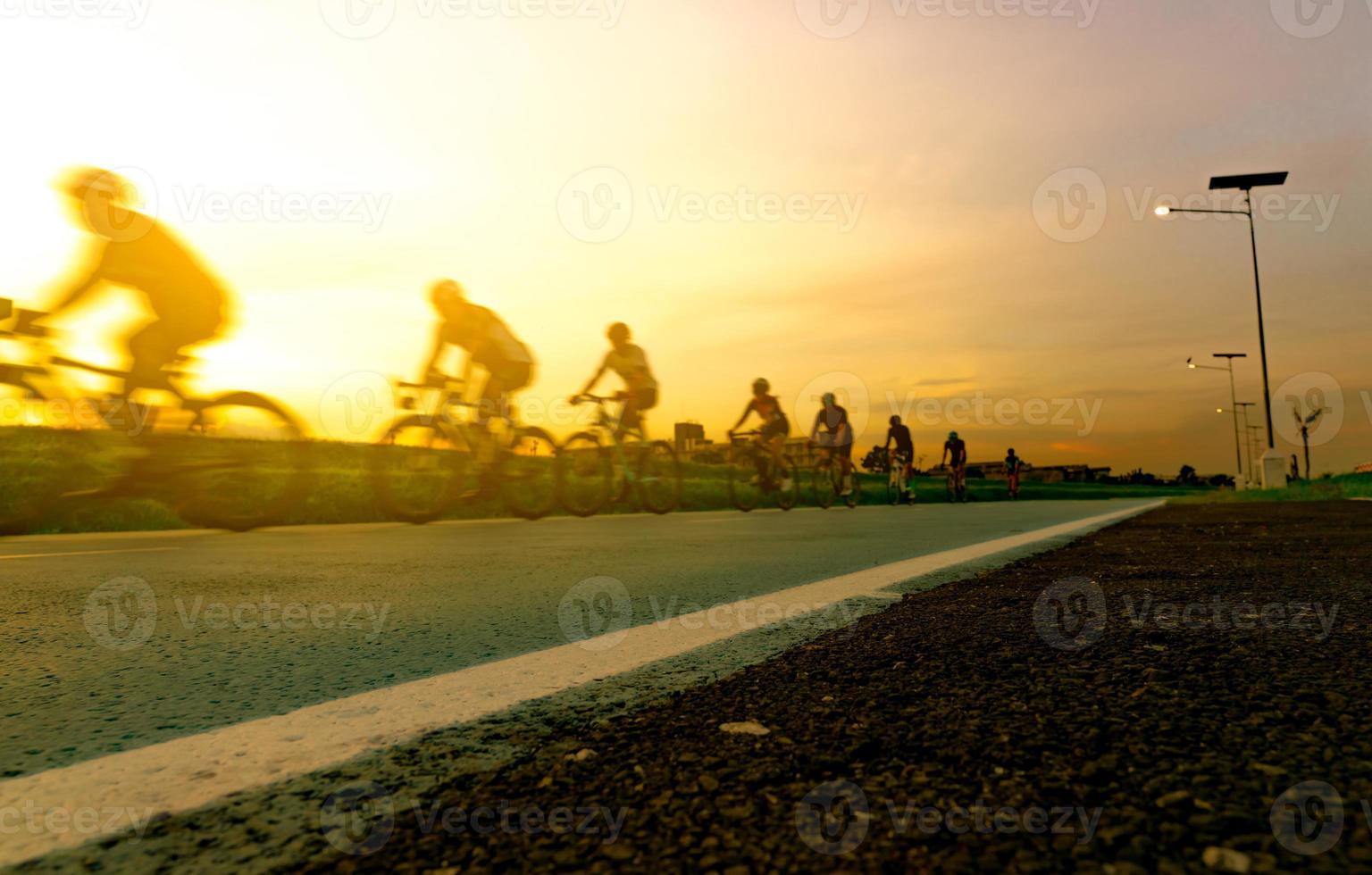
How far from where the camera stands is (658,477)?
14.2 meters

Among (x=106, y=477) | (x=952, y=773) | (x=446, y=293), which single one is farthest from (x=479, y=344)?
(x=952, y=773)

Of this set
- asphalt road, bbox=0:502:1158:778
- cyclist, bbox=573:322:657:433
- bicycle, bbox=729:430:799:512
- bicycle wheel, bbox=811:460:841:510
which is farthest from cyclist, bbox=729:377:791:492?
asphalt road, bbox=0:502:1158:778

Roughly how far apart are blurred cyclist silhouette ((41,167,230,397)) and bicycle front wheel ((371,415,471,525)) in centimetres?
284

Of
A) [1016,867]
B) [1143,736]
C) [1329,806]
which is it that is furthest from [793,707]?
[1329,806]

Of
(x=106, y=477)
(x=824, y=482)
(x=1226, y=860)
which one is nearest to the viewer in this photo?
(x=1226, y=860)

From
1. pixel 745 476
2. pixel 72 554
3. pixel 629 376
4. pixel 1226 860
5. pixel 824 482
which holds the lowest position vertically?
pixel 1226 860

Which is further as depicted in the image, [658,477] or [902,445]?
[902,445]

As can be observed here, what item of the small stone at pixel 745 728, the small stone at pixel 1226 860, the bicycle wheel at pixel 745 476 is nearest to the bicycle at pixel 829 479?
the bicycle wheel at pixel 745 476

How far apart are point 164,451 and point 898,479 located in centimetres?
1802

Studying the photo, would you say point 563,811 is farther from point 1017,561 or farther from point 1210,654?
point 1017,561

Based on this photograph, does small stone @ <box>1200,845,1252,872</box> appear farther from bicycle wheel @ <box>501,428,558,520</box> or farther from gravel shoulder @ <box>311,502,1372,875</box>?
bicycle wheel @ <box>501,428,558,520</box>

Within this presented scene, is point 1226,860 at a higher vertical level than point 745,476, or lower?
lower

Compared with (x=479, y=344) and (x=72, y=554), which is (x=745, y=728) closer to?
(x=72, y=554)

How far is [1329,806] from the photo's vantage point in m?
1.20
